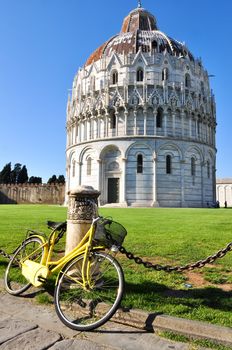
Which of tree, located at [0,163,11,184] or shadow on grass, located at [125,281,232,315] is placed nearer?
shadow on grass, located at [125,281,232,315]

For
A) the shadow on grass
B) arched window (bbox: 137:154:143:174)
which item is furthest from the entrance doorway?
the shadow on grass

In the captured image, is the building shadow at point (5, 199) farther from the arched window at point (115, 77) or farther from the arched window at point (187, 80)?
the arched window at point (187, 80)

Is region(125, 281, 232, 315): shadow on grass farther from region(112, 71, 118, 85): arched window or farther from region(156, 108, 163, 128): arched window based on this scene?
region(112, 71, 118, 85): arched window

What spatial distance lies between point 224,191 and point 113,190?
3775 cm

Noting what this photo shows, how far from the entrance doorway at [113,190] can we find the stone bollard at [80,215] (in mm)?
36340

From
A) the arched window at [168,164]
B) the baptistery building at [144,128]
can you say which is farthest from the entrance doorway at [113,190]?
the arched window at [168,164]

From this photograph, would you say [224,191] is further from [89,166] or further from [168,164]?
[89,166]

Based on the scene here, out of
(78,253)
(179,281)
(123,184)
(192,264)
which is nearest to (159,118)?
(123,184)

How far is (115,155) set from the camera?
42.2m

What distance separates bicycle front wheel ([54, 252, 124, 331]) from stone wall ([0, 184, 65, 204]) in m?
54.6

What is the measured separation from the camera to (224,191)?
71125 mm

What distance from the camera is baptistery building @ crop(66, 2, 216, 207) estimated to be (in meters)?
41.0

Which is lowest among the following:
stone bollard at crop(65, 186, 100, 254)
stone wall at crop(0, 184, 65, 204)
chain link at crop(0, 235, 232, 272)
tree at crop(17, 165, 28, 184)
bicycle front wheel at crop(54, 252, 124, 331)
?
bicycle front wheel at crop(54, 252, 124, 331)

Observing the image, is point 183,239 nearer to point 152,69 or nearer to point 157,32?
point 152,69
